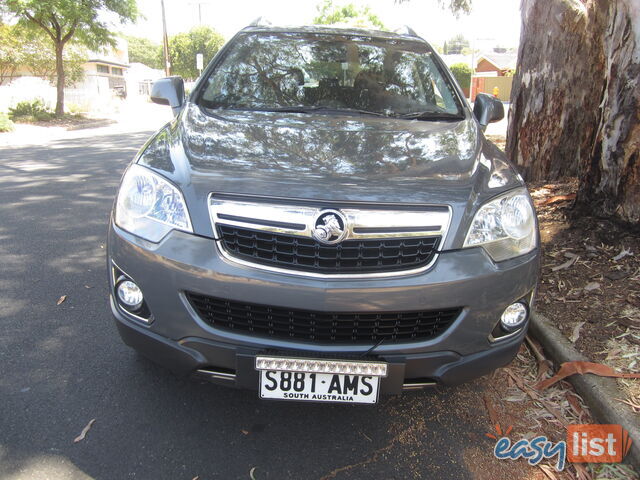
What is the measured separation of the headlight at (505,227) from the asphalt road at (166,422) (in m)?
0.91

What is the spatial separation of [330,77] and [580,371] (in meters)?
2.35

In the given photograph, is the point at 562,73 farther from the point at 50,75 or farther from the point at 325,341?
the point at 50,75

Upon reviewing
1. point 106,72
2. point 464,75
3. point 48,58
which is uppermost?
point 464,75

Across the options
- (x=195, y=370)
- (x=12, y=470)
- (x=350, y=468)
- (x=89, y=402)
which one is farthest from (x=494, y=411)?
(x=12, y=470)

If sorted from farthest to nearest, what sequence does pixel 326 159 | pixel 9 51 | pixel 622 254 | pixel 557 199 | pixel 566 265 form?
1. pixel 9 51
2. pixel 557 199
3. pixel 566 265
4. pixel 622 254
5. pixel 326 159

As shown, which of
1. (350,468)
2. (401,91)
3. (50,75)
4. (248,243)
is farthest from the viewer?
(50,75)

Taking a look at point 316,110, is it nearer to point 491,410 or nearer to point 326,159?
point 326,159

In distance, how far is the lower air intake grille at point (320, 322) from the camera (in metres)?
2.00

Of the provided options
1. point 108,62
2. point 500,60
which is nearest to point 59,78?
point 108,62

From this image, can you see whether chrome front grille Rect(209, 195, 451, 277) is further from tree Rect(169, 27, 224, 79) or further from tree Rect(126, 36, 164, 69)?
tree Rect(126, 36, 164, 69)

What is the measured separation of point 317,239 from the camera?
77.0 inches

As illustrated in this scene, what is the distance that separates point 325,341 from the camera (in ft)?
6.70

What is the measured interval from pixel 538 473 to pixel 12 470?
215 cm

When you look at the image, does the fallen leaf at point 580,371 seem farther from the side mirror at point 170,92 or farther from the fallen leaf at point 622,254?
the side mirror at point 170,92
